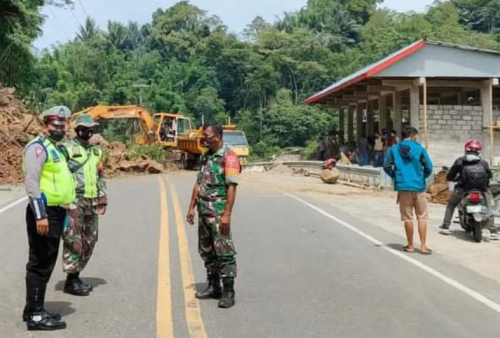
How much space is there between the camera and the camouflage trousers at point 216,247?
6531mm

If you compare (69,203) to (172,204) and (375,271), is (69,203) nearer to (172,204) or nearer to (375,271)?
(375,271)

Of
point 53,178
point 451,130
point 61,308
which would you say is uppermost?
point 451,130

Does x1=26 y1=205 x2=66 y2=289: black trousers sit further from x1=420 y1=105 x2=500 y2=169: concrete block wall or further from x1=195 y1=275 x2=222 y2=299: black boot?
x1=420 y1=105 x2=500 y2=169: concrete block wall

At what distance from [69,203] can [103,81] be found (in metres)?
75.8

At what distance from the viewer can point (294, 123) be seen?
219ft

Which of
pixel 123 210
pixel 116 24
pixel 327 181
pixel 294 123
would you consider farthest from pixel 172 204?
pixel 116 24

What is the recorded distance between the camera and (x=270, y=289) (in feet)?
24.1

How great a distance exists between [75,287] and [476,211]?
23.2ft

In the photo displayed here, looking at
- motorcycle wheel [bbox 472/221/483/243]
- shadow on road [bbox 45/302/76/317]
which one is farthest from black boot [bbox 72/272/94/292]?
motorcycle wheel [bbox 472/221/483/243]

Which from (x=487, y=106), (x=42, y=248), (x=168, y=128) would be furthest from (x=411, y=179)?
(x=168, y=128)

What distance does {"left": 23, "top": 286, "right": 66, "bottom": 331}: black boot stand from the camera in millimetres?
5719

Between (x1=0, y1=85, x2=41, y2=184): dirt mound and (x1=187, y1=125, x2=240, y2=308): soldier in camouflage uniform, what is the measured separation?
55.4ft

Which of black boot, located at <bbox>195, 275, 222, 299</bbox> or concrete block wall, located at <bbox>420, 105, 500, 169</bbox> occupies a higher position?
concrete block wall, located at <bbox>420, 105, 500, 169</bbox>

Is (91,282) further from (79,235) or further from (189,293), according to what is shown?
(189,293)
